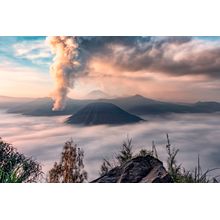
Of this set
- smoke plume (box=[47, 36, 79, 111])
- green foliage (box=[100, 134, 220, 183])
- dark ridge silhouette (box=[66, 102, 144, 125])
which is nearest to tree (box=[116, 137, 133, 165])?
green foliage (box=[100, 134, 220, 183])

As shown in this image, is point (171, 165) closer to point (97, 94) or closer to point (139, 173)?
point (139, 173)

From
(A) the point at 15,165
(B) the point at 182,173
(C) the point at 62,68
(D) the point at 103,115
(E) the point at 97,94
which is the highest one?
(C) the point at 62,68

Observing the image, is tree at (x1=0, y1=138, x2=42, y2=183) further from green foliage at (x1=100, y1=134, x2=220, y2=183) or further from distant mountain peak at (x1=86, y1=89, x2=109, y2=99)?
distant mountain peak at (x1=86, y1=89, x2=109, y2=99)

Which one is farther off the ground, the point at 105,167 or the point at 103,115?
the point at 103,115

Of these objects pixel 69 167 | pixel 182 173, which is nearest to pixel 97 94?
pixel 69 167

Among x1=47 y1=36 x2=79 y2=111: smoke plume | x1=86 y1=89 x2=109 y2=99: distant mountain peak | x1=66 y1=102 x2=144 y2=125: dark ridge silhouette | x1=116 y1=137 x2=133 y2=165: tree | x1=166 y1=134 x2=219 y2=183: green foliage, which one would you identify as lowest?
x1=166 y1=134 x2=219 y2=183: green foliage

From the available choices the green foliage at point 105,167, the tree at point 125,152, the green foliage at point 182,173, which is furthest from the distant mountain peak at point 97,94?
the green foliage at point 182,173
